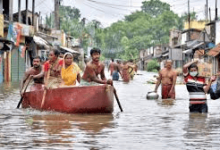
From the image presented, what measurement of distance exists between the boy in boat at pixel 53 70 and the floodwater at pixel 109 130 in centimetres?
75

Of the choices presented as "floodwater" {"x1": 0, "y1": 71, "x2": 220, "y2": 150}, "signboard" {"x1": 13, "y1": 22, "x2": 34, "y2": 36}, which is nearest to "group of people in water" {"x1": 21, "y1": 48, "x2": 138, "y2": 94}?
"floodwater" {"x1": 0, "y1": 71, "x2": 220, "y2": 150}

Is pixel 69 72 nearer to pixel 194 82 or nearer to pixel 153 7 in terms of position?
pixel 194 82

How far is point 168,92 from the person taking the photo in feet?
55.2

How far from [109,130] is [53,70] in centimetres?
Result: 402

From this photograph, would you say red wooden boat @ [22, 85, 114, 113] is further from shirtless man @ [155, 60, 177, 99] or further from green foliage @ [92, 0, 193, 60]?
green foliage @ [92, 0, 193, 60]

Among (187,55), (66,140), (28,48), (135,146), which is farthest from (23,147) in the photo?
(187,55)

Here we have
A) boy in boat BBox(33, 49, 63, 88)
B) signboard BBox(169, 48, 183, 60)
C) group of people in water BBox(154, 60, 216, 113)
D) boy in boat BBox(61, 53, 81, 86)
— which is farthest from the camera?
signboard BBox(169, 48, 183, 60)

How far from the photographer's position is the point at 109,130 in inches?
369

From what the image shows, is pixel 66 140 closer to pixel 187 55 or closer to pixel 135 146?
pixel 135 146

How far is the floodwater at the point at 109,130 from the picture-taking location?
7.57 metres

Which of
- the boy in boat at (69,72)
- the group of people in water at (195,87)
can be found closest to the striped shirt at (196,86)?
the group of people in water at (195,87)

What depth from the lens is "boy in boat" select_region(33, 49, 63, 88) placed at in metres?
13.0

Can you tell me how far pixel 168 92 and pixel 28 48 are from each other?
2602cm

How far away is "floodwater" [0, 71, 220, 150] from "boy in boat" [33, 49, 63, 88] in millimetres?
749
